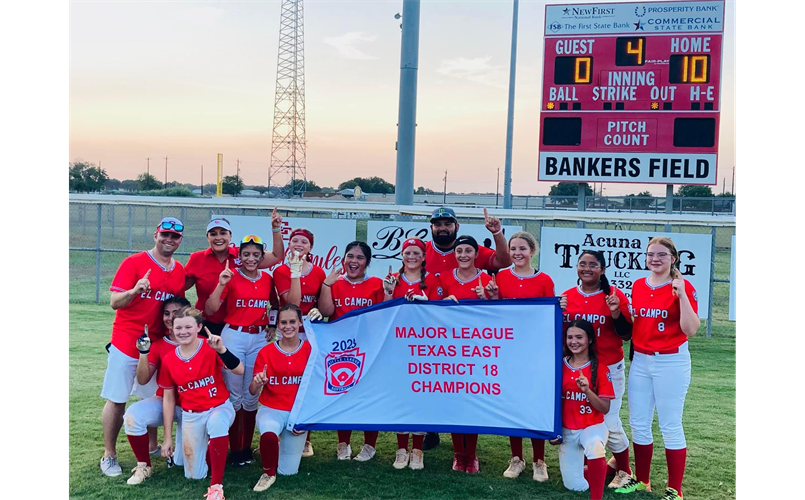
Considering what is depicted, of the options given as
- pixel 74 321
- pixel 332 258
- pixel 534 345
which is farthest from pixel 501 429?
pixel 74 321

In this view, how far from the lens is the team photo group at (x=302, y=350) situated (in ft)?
14.9

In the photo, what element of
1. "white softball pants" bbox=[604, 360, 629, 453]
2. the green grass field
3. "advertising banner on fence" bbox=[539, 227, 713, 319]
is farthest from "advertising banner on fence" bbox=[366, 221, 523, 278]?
"white softball pants" bbox=[604, 360, 629, 453]

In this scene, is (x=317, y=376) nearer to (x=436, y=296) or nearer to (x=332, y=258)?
(x=436, y=296)

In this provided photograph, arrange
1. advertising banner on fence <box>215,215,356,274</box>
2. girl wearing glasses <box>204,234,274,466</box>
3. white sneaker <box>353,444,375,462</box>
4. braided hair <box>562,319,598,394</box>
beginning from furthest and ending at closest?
advertising banner on fence <box>215,215,356,274</box> → white sneaker <box>353,444,375,462</box> → girl wearing glasses <box>204,234,274,466</box> → braided hair <box>562,319,598,394</box>

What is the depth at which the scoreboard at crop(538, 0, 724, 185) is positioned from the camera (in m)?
9.84

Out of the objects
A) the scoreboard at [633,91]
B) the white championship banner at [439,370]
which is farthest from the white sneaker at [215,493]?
the scoreboard at [633,91]

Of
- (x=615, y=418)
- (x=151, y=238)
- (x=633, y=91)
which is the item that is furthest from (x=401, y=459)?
(x=151, y=238)

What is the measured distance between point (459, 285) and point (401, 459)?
1438mm

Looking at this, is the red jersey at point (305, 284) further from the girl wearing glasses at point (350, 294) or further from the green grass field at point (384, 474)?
the green grass field at point (384, 474)

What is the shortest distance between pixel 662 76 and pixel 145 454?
29.0 feet

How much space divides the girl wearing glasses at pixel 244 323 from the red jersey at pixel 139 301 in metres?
0.36

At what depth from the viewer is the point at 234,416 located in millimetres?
4879

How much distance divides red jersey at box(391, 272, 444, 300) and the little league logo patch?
58 cm

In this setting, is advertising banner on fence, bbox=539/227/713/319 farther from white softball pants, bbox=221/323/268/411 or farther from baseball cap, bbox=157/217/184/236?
baseball cap, bbox=157/217/184/236
